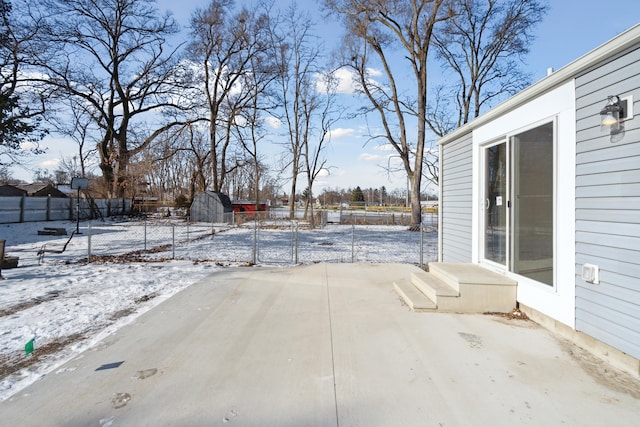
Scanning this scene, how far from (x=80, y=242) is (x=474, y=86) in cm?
2252

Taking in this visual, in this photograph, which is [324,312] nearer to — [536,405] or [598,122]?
[536,405]

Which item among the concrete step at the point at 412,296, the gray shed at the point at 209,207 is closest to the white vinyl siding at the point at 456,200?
the concrete step at the point at 412,296

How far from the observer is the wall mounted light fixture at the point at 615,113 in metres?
2.75

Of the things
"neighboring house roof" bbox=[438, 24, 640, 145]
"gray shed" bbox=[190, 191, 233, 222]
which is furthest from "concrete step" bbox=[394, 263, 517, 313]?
"gray shed" bbox=[190, 191, 233, 222]

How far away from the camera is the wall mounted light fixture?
2.75 m

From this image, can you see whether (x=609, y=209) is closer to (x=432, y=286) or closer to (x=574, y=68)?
(x=574, y=68)

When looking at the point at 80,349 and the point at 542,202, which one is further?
the point at 542,202

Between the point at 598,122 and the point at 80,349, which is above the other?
the point at 598,122

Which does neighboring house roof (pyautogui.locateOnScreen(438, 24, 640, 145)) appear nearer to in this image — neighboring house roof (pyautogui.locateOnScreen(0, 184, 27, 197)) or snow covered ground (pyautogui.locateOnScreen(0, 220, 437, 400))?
snow covered ground (pyautogui.locateOnScreen(0, 220, 437, 400))

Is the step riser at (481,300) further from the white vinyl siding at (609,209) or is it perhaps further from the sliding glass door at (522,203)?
the white vinyl siding at (609,209)

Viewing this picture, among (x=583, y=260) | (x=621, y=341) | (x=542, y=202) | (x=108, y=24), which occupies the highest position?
(x=108, y=24)

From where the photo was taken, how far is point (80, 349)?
311 cm

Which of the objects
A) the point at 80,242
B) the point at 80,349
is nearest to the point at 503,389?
the point at 80,349

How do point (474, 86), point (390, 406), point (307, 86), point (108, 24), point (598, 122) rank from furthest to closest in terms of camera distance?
1. point (307, 86)
2. point (108, 24)
3. point (474, 86)
4. point (598, 122)
5. point (390, 406)
